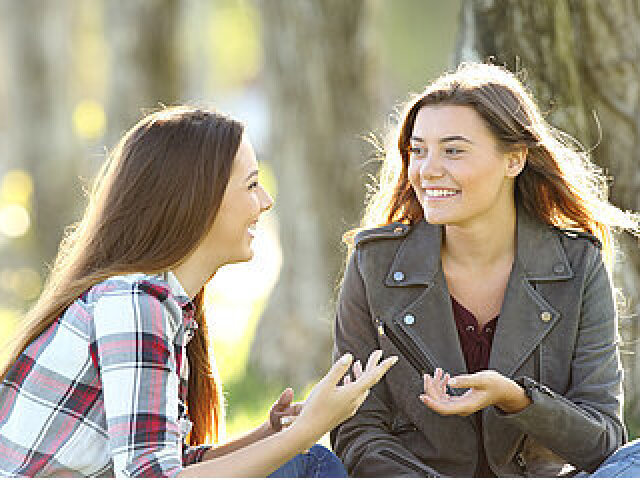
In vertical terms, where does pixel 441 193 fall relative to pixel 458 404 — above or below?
above

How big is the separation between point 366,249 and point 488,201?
449 mm

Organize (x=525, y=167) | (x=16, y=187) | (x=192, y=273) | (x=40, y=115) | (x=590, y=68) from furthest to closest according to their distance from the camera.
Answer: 1. (x=16, y=187)
2. (x=40, y=115)
3. (x=590, y=68)
4. (x=525, y=167)
5. (x=192, y=273)

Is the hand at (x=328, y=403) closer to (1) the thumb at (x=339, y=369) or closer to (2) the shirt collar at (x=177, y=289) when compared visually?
(1) the thumb at (x=339, y=369)

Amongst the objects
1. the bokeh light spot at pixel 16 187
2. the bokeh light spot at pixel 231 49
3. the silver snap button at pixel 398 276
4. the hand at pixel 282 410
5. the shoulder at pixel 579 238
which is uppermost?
the bokeh light spot at pixel 231 49

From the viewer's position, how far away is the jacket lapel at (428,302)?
4074mm

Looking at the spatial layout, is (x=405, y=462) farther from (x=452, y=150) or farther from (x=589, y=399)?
(x=452, y=150)

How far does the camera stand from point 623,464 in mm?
3674

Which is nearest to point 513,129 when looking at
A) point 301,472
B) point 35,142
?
point 301,472

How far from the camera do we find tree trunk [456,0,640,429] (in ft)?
16.8

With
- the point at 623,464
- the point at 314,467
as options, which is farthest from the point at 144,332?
the point at 623,464

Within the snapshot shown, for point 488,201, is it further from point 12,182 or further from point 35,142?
point 12,182

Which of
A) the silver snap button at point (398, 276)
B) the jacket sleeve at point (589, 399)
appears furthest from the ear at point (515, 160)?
the silver snap button at point (398, 276)

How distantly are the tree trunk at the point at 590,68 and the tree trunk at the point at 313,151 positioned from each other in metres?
2.94

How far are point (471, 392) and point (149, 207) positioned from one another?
105 cm
